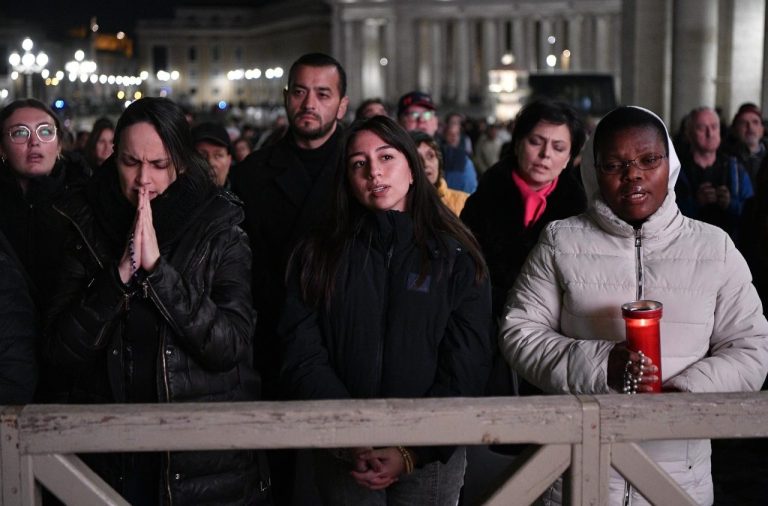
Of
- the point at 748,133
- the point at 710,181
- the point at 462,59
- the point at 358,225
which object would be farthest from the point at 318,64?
the point at 462,59

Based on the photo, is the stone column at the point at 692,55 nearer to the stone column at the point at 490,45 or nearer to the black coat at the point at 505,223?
the black coat at the point at 505,223

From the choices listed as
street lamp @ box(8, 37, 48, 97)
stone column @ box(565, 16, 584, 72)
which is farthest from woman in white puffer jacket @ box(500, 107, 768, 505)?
stone column @ box(565, 16, 584, 72)

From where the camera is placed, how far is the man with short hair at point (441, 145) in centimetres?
1032

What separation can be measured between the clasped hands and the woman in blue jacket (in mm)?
676

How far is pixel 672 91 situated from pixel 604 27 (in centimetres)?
7314

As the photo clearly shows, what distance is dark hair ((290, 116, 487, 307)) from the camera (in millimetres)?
4531

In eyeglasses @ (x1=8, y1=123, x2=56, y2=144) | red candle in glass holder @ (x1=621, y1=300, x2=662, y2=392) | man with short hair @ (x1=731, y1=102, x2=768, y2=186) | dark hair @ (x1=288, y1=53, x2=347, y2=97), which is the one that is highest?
dark hair @ (x1=288, y1=53, x2=347, y2=97)

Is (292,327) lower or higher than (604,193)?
lower

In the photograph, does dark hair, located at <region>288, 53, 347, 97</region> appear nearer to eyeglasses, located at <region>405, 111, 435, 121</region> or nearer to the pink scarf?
the pink scarf

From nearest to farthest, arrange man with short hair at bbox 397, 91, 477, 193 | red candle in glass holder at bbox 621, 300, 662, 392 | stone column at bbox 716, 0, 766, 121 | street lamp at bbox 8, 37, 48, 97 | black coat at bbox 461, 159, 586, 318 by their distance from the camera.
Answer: red candle in glass holder at bbox 621, 300, 662, 392 → black coat at bbox 461, 159, 586, 318 → man with short hair at bbox 397, 91, 477, 193 → stone column at bbox 716, 0, 766, 121 → street lamp at bbox 8, 37, 48, 97

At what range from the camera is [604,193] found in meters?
4.20

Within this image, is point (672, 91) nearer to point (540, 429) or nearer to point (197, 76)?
point (540, 429)

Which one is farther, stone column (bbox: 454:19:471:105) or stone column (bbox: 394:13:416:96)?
stone column (bbox: 454:19:471:105)

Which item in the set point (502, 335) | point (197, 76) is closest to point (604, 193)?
point (502, 335)
